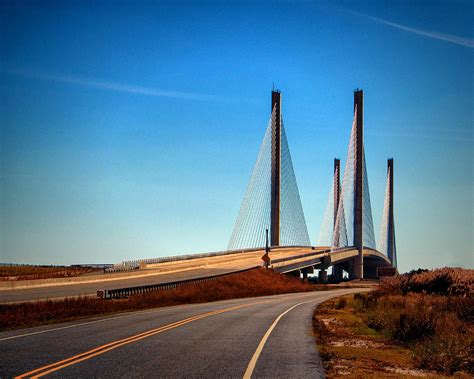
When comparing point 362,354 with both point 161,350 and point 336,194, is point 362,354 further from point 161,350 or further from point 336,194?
point 336,194

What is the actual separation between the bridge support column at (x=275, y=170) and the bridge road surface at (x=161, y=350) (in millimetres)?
61058

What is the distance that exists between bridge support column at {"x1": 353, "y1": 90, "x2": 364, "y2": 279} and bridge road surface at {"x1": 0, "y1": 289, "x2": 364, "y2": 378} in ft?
253

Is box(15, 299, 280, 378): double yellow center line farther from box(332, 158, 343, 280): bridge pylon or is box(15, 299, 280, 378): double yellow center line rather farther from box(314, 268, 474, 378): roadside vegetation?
box(332, 158, 343, 280): bridge pylon

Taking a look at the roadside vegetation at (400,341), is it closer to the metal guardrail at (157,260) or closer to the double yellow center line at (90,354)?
the double yellow center line at (90,354)

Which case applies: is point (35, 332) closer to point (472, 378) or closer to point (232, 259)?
point (472, 378)

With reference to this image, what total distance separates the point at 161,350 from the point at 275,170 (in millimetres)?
70233

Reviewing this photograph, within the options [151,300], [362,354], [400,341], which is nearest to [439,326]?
[400,341]

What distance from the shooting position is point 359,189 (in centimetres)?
9531

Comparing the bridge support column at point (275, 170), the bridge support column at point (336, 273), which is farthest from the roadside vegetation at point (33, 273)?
the bridge support column at point (336, 273)

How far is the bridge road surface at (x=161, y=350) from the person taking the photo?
1022 cm

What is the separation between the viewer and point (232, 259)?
78062 millimetres

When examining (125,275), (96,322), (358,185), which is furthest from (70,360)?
(358,185)

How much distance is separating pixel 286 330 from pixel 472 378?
779 centimetres

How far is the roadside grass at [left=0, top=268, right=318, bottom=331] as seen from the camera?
21.2 m
